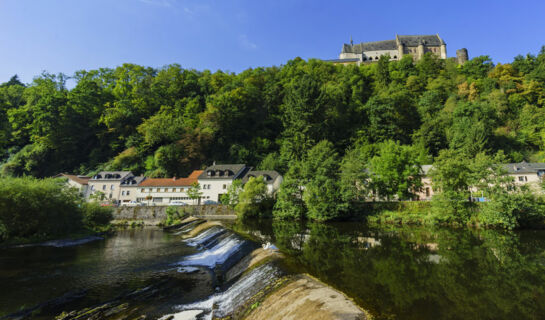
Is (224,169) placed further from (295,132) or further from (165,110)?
(165,110)

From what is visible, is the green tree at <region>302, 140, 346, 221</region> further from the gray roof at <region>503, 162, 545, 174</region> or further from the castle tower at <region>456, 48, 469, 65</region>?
the castle tower at <region>456, 48, 469, 65</region>

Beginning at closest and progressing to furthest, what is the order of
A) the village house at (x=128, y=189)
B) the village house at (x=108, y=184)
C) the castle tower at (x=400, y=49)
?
the village house at (x=128, y=189), the village house at (x=108, y=184), the castle tower at (x=400, y=49)

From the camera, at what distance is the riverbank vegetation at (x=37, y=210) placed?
19.8 metres

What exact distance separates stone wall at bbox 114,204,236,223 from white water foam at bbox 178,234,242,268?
22.1 metres

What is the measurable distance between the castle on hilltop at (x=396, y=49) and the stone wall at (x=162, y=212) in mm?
77844

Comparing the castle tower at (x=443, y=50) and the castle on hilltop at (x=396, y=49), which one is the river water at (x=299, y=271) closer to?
the castle on hilltop at (x=396, y=49)

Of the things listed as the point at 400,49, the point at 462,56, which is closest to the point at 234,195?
the point at 400,49

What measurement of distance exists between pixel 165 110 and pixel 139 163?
15591 millimetres

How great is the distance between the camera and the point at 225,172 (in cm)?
5197

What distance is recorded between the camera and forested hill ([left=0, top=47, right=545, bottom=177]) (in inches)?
2088

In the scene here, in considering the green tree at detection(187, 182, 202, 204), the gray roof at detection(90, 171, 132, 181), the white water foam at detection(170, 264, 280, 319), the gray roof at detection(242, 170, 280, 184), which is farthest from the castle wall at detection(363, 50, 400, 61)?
the white water foam at detection(170, 264, 280, 319)

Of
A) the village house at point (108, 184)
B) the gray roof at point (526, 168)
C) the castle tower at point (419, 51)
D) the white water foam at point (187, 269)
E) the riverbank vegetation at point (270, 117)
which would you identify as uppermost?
the castle tower at point (419, 51)

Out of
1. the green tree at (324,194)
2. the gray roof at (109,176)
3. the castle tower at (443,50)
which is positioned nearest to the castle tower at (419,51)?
the castle tower at (443,50)

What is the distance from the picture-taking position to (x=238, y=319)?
726 centimetres
